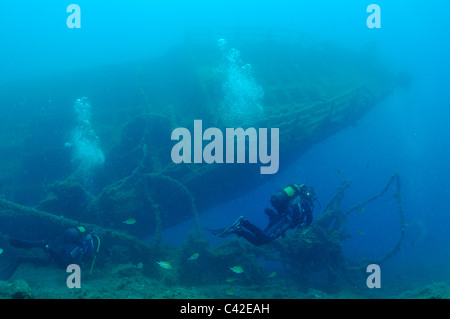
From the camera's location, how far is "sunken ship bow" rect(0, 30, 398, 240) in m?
8.88

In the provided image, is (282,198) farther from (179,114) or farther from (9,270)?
(179,114)

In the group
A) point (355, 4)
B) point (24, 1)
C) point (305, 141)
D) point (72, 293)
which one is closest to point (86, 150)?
point (72, 293)

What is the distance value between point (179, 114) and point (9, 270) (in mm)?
7289

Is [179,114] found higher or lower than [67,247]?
higher

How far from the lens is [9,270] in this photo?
21.7 feet

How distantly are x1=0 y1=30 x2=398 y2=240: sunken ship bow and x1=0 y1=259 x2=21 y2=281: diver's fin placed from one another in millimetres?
1177

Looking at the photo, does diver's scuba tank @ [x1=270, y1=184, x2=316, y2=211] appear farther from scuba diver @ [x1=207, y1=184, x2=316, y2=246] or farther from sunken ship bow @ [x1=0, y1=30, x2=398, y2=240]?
sunken ship bow @ [x1=0, y1=30, x2=398, y2=240]

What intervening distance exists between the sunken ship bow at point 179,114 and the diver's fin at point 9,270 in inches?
46.3

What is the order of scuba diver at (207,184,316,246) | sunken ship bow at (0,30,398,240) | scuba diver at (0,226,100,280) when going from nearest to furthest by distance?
scuba diver at (207,184,316,246)
scuba diver at (0,226,100,280)
sunken ship bow at (0,30,398,240)

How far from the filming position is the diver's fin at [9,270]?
634cm

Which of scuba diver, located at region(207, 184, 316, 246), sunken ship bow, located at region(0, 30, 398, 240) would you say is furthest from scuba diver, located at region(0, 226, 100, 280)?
scuba diver, located at region(207, 184, 316, 246)

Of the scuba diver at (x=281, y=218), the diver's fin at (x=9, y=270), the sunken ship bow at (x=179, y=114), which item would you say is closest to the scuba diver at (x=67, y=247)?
the diver's fin at (x=9, y=270)

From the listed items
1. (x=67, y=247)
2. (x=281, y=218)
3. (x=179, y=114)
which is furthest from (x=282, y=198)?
(x=179, y=114)
